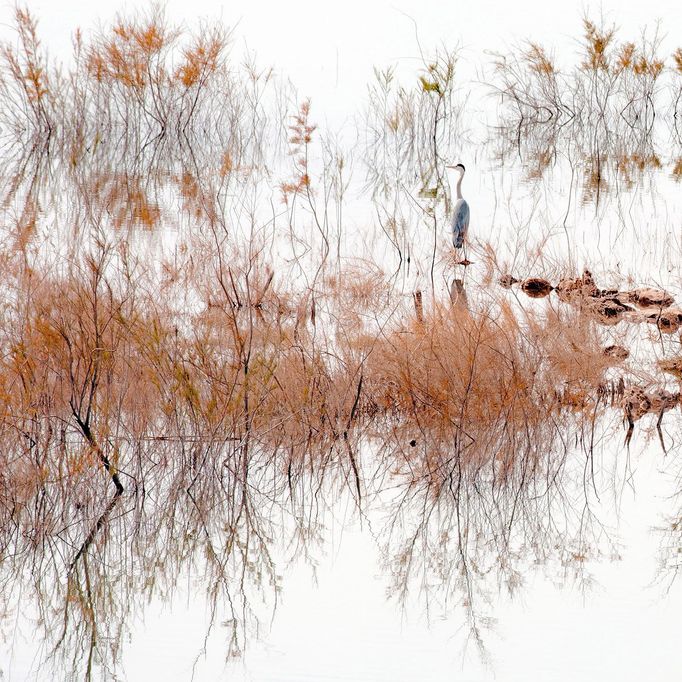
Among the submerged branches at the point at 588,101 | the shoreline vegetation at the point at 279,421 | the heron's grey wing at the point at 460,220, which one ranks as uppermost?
the submerged branches at the point at 588,101

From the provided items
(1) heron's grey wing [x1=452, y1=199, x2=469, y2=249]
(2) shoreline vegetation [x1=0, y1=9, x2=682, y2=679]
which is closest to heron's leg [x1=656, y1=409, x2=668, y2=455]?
(2) shoreline vegetation [x1=0, y1=9, x2=682, y2=679]

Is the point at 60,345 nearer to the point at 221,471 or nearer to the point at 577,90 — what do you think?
the point at 221,471

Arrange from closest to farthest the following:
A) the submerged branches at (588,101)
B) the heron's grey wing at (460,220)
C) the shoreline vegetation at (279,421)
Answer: the shoreline vegetation at (279,421), the heron's grey wing at (460,220), the submerged branches at (588,101)

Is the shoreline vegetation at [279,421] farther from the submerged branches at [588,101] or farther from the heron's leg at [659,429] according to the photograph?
the submerged branches at [588,101]

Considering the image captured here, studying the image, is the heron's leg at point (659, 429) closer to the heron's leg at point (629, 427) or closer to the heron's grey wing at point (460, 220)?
the heron's leg at point (629, 427)

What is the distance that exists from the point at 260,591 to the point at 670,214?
9042 millimetres

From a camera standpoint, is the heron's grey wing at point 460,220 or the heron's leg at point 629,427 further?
the heron's grey wing at point 460,220

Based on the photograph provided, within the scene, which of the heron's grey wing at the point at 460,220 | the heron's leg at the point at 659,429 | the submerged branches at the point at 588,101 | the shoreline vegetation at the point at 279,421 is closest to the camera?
the shoreline vegetation at the point at 279,421

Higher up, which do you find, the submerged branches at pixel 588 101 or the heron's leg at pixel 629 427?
the submerged branches at pixel 588 101

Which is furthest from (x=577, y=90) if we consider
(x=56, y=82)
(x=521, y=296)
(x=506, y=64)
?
(x=521, y=296)

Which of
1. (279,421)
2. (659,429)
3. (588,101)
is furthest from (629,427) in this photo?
(588,101)

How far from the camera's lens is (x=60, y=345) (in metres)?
4.70

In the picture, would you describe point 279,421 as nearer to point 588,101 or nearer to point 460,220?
point 460,220

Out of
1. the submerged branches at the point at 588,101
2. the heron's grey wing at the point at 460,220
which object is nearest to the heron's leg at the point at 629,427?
the heron's grey wing at the point at 460,220
